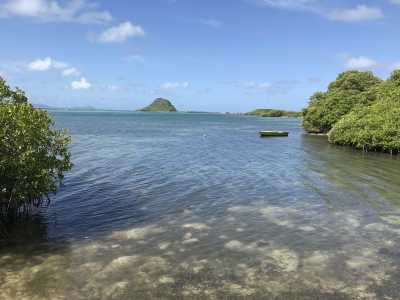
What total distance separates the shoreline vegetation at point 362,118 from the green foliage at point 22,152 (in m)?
54.3

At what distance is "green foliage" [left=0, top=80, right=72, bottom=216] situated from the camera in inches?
893

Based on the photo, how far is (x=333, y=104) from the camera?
4038 inches

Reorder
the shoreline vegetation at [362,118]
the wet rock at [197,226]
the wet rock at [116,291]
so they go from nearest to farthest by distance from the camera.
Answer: the wet rock at [116,291], the wet rock at [197,226], the shoreline vegetation at [362,118]

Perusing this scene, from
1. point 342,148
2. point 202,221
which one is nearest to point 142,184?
point 202,221

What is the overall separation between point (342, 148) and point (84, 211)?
5661 centimetres

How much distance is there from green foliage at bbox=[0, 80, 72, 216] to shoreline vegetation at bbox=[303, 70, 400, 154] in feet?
178

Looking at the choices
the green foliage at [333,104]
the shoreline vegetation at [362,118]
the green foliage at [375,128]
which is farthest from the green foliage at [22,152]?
the green foliage at [333,104]

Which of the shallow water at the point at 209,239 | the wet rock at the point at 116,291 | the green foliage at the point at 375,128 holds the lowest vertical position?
the wet rock at the point at 116,291

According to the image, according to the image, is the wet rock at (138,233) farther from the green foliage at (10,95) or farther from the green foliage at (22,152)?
the green foliage at (10,95)

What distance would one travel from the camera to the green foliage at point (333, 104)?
99250 mm

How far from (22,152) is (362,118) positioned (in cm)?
6577

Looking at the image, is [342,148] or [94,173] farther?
[342,148]

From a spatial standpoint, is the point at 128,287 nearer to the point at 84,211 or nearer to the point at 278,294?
the point at 278,294

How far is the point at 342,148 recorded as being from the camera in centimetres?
7244
